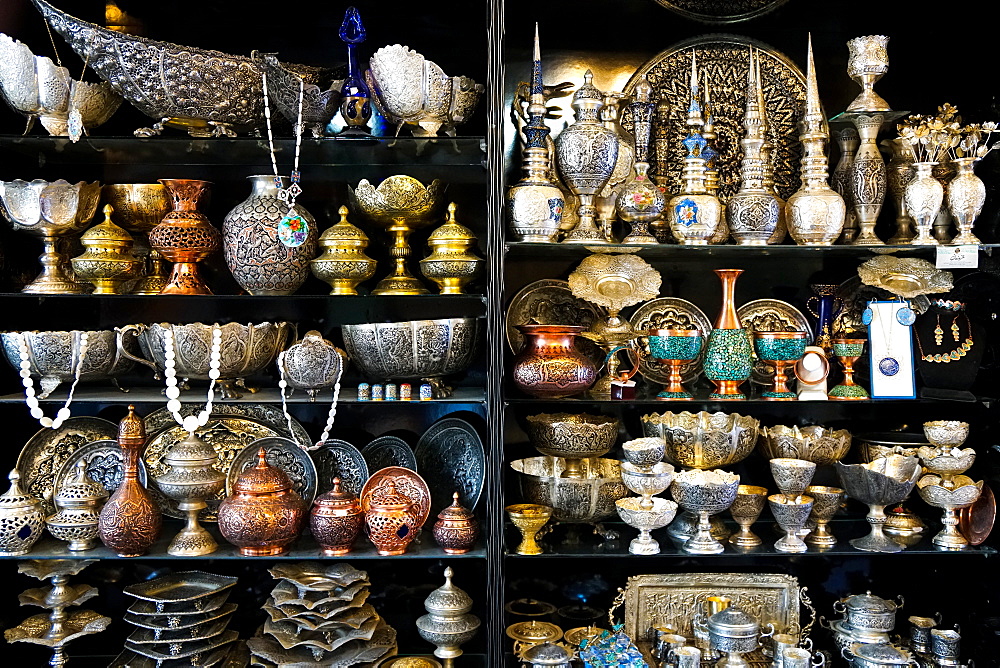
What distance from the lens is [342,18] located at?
248 centimetres

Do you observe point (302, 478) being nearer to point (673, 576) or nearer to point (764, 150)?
point (673, 576)

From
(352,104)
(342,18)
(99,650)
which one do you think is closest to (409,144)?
(352,104)

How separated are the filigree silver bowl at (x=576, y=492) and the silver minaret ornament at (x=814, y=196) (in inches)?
32.7

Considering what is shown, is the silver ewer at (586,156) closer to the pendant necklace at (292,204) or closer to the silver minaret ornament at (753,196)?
the silver minaret ornament at (753,196)

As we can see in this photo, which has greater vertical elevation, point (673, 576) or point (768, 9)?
point (768, 9)

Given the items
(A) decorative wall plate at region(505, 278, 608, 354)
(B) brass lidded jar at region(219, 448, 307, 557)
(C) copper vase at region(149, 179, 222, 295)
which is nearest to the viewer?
(B) brass lidded jar at region(219, 448, 307, 557)

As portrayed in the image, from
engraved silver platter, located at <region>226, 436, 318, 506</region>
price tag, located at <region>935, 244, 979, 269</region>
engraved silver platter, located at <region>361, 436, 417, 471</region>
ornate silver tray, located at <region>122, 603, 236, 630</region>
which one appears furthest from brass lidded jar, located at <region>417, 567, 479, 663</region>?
price tag, located at <region>935, 244, 979, 269</region>

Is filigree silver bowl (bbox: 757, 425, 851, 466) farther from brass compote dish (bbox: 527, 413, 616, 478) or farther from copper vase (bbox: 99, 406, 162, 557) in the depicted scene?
copper vase (bbox: 99, 406, 162, 557)

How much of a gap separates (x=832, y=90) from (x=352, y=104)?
1.40m

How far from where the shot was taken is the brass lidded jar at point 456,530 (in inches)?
85.5

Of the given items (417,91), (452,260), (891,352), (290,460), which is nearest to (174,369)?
(290,460)

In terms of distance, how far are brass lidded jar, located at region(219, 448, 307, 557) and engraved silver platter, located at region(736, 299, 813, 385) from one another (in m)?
1.34

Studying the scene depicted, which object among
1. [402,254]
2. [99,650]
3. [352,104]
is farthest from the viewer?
[99,650]

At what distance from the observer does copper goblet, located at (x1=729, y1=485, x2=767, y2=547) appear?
229cm
